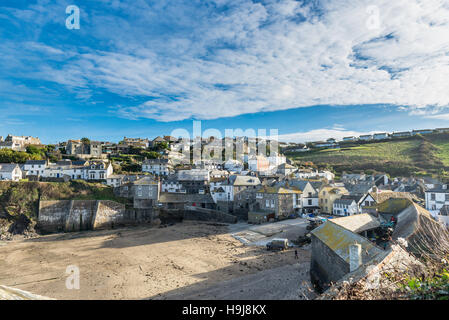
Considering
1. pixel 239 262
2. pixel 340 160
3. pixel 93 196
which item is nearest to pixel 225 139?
pixel 340 160

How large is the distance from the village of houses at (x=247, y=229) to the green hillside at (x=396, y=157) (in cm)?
2262

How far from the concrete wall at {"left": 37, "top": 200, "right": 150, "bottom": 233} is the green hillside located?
64.8m

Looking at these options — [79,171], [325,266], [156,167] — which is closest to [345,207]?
[325,266]

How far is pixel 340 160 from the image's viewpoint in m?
87.1

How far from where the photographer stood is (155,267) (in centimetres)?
2158

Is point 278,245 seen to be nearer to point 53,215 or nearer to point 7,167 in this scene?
point 53,215

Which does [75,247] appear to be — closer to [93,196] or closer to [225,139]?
[93,196]

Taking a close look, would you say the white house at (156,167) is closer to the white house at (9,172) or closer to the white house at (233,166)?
the white house at (233,166)

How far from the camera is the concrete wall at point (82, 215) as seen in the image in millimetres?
36344

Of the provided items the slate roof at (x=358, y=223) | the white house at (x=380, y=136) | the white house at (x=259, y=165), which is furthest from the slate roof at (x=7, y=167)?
the white house at (x=380, y=136)

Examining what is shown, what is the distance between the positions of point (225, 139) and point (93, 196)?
2696 inches

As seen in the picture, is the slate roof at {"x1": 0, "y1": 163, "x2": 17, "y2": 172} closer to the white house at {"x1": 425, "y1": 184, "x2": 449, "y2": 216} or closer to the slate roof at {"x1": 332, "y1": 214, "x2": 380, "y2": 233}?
the slate roof at {"x1": 332, "y1": 214, "x2": 380, "y2": 233}

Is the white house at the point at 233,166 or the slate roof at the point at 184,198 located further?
the white house at the point at 233,166

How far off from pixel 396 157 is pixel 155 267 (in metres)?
90.4
